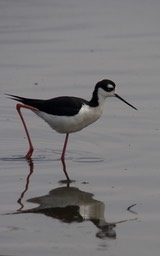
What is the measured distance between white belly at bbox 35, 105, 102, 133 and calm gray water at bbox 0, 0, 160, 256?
0.19m

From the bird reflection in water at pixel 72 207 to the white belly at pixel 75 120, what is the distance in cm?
139

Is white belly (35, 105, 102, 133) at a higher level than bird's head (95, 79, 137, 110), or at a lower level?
lower

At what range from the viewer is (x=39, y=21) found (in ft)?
49.7

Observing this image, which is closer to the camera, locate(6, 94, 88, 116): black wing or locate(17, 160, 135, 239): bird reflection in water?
locate(17, 160, 135, 239): bird reflection in water

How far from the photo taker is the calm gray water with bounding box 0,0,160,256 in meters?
6.63

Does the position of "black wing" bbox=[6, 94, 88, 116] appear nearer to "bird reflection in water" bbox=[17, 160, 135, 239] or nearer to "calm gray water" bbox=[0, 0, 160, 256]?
"calm gray water" bbox=[0, 0, 160, 256]

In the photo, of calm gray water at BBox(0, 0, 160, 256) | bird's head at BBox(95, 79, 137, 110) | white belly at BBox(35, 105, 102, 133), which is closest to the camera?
calm gray water at BBox(0, 0, 160, 256)

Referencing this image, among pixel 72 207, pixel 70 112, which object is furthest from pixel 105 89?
pixel 72 207

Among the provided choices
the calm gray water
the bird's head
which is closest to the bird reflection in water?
the calm gray water

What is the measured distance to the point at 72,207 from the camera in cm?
733

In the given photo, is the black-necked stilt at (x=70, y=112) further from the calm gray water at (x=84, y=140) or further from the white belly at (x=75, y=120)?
the calm gray water at (x=84, y=140)

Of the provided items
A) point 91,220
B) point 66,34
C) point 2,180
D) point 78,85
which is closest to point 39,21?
point 66,34

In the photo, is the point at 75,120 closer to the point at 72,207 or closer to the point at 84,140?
the point at 84,140

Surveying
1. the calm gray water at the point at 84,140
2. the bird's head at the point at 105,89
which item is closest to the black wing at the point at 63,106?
the bird's head at the point at 105,89
